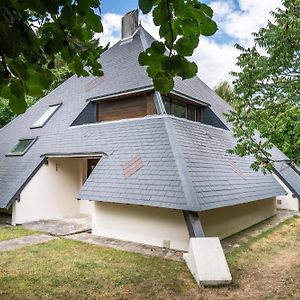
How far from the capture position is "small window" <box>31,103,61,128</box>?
45.8 ft

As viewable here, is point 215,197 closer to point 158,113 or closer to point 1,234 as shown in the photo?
point 158,113

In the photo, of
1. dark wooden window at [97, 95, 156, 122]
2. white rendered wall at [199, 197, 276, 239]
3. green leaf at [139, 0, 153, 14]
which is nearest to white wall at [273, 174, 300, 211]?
white rendered wall at [199, 197, 276, 239]

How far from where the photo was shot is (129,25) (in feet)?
53.2

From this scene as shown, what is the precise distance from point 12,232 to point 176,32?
9448mm

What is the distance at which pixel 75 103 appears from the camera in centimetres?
1391

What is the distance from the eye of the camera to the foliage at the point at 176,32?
1.65 metres

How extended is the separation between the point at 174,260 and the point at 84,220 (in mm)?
5451

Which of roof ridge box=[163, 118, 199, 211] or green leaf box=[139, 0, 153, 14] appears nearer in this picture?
green leaf box=[139, 0, 153, 14]

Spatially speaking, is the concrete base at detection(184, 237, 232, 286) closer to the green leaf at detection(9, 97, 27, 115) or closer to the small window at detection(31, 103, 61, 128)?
the green leaf at detection(9, 97, 27, 115)

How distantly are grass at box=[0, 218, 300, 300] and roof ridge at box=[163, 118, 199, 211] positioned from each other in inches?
55.5

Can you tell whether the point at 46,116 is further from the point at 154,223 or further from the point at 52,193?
the point at 154,223

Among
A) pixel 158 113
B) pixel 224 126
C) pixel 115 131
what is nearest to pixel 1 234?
pixel 115 131

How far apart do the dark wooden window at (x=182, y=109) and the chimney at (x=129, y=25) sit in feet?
18.4

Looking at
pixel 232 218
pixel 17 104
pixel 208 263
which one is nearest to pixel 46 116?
pixel 232 218
